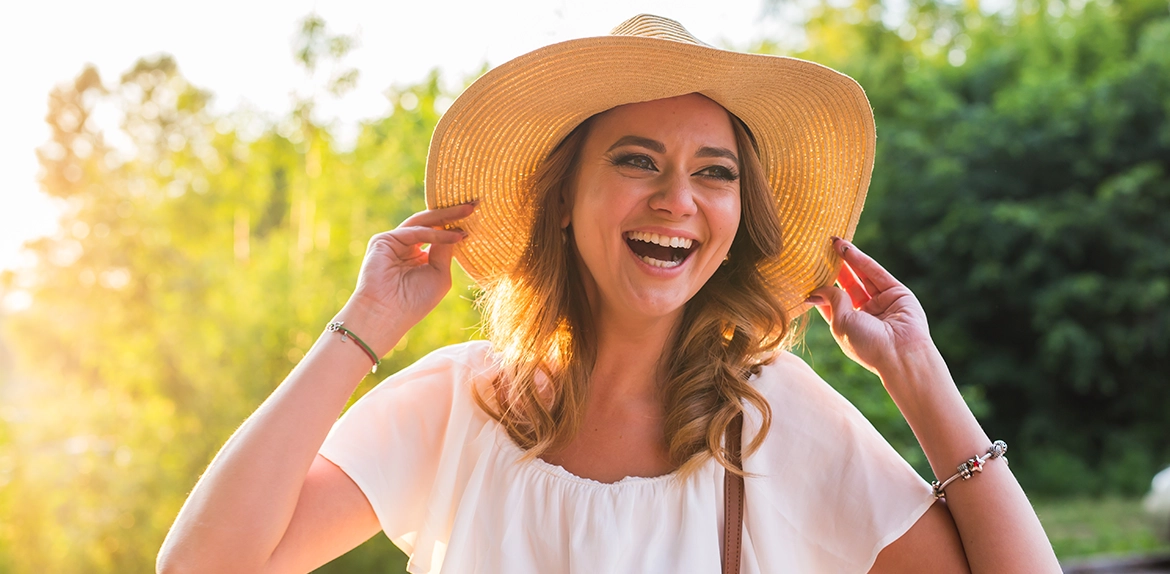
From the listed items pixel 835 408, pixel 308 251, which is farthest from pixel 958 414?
Result: pixel 308 251

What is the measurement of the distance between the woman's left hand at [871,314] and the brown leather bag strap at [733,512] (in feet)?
0.95

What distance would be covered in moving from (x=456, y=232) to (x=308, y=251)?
2.82 metres

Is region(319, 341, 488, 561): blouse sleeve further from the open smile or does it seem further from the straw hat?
the open smile

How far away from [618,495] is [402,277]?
62 centimetres

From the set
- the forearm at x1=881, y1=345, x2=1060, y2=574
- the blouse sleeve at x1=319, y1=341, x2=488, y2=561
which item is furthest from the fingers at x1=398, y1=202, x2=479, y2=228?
the forearm at x1=881, y1=345, x2=1060, y2=574

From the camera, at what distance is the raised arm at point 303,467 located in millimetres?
1618

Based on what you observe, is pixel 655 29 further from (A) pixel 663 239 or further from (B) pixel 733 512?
(B) pixel 733 512

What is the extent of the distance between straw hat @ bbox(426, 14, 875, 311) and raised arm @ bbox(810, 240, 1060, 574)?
253mm

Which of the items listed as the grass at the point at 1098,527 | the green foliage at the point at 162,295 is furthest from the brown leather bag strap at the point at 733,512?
the grass at the point at 1098,527

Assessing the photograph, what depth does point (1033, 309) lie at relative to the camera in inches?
409

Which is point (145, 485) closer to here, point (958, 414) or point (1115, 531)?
point (958, 414)

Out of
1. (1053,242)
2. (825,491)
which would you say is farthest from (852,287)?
(1053,242)

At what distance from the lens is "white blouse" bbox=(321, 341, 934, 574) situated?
1.70 meters

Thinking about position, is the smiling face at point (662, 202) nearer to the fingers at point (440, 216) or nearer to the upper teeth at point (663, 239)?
the upper teeth at point (663, 239)
